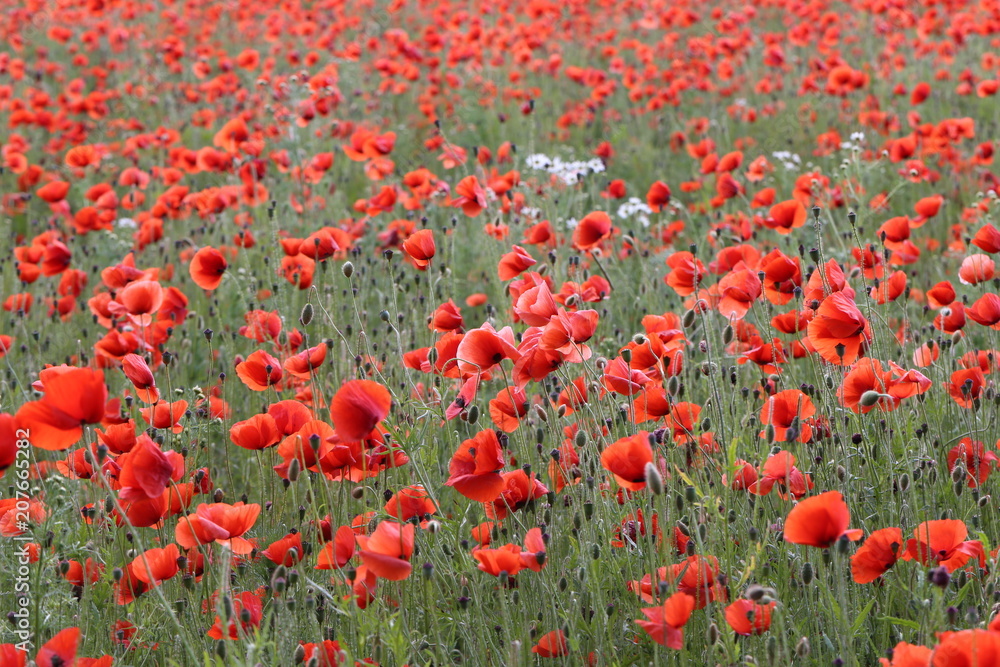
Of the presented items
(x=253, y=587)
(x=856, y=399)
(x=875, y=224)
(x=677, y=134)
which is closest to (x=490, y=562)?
(x=253, y=587)

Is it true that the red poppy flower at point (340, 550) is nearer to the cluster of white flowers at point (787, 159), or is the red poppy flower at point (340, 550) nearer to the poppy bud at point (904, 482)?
the poppy bud at point (904, 482)

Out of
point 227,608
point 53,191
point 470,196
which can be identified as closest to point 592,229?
point 470,196

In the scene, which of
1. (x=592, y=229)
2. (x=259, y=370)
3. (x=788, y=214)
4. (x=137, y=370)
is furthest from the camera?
A: (x=788, y=214)

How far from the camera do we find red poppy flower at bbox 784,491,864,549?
1.54m

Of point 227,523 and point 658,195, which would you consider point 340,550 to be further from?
point 658,195

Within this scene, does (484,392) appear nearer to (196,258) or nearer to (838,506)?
(196,258)

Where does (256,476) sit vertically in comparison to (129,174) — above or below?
below

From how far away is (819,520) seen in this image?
1562 mm

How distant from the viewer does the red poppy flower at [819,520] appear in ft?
5.07

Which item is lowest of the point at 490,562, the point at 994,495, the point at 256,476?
the point at 256,476

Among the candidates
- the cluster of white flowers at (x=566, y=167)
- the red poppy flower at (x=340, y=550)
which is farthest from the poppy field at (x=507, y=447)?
the cluster of white flowers at (x=566, y=167)

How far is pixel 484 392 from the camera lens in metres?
3.64

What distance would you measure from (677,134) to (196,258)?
15.5ft

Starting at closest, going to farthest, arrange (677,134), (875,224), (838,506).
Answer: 1. (838,506)
2. (875,224)
3. (677,134)
